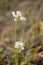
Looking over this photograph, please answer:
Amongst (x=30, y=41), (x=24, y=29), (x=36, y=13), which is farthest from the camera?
(x=36, y=13)

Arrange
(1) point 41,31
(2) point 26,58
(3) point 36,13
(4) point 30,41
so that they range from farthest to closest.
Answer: (3) point 36,13
(1) point 41,31
(4) point 30,41
(2) point 26,58

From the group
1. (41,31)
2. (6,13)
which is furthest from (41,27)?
(6,13)

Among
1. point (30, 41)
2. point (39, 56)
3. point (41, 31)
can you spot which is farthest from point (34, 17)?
point (39, 56)

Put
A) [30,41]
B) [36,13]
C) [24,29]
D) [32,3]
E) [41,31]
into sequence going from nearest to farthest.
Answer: [30,41], [41,31], [24,29], [36,13], [32,3]

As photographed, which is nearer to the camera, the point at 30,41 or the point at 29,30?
the point at 30,41

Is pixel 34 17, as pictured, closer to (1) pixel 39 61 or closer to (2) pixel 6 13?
(2) pixel 6 13

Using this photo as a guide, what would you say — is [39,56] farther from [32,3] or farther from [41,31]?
[32,3]
